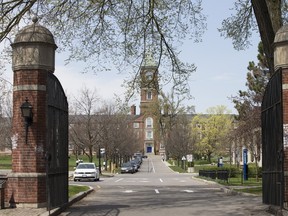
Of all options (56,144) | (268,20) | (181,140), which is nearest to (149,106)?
(181,140)

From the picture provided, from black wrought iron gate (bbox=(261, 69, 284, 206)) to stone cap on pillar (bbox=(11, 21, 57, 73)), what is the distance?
21.9 ft

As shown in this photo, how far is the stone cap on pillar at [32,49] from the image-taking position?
14812 mm

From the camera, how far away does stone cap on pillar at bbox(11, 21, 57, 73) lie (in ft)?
48.6

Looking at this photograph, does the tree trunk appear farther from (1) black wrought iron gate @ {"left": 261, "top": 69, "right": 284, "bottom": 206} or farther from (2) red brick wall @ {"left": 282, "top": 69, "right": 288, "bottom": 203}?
(2) red brick wall @ {"left": 282, "top": 69, "right": 288, "bottom": 203}

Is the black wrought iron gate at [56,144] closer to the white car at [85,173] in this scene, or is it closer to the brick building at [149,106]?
the brick building at [149,106]

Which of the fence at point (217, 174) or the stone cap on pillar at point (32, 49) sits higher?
the stone cap on pillar at point (32, 49)

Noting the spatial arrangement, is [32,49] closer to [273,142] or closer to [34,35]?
[34,35]

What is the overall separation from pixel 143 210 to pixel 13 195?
392cm

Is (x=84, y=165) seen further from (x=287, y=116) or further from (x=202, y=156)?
(x=202, y=156)

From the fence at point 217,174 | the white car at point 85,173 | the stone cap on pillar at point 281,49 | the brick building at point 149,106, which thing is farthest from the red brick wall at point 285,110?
the white car at point 85,173

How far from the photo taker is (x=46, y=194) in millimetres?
14625

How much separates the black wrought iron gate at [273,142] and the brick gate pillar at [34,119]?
6577 mm

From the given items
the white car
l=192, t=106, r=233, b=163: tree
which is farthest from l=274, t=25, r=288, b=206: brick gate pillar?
l=192, t=106, r=233, b=163: tree

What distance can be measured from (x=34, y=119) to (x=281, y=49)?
732cm
